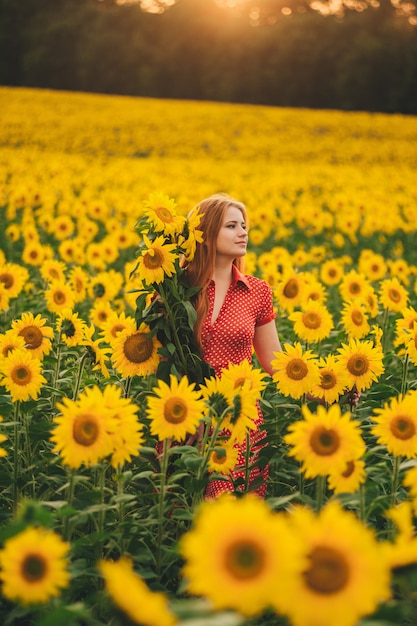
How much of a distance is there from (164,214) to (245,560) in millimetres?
1903

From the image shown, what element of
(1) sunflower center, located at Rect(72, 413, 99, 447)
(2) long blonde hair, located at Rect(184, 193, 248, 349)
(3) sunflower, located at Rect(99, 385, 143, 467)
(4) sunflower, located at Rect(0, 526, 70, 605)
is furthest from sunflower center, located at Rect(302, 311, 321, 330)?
(4) sunflower, located at Rect(0, 526, 70, 605)

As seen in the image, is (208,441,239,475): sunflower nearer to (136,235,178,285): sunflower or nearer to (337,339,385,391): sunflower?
(337,339,385,391): sunflower

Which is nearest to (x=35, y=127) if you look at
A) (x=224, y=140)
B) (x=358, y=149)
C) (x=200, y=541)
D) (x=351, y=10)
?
(x=224, y=140)

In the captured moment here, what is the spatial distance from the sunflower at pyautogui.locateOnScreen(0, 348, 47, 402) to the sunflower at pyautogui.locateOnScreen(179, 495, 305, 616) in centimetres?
163

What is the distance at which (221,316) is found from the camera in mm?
3549

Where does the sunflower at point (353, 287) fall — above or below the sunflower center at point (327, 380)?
below

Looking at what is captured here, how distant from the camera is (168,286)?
3.06m

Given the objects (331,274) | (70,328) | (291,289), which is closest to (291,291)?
(291,289)

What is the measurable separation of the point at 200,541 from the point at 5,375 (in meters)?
1.78

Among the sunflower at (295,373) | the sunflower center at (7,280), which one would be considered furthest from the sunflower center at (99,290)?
the sunflower at (295,373)

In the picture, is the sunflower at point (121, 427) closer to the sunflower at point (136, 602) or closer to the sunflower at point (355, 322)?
the sunflower at point (136, 602)

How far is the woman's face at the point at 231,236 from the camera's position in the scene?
11.6 ft

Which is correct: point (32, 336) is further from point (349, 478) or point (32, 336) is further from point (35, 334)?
point (349, 478)

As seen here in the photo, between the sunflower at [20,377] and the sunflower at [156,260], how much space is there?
57 cm
